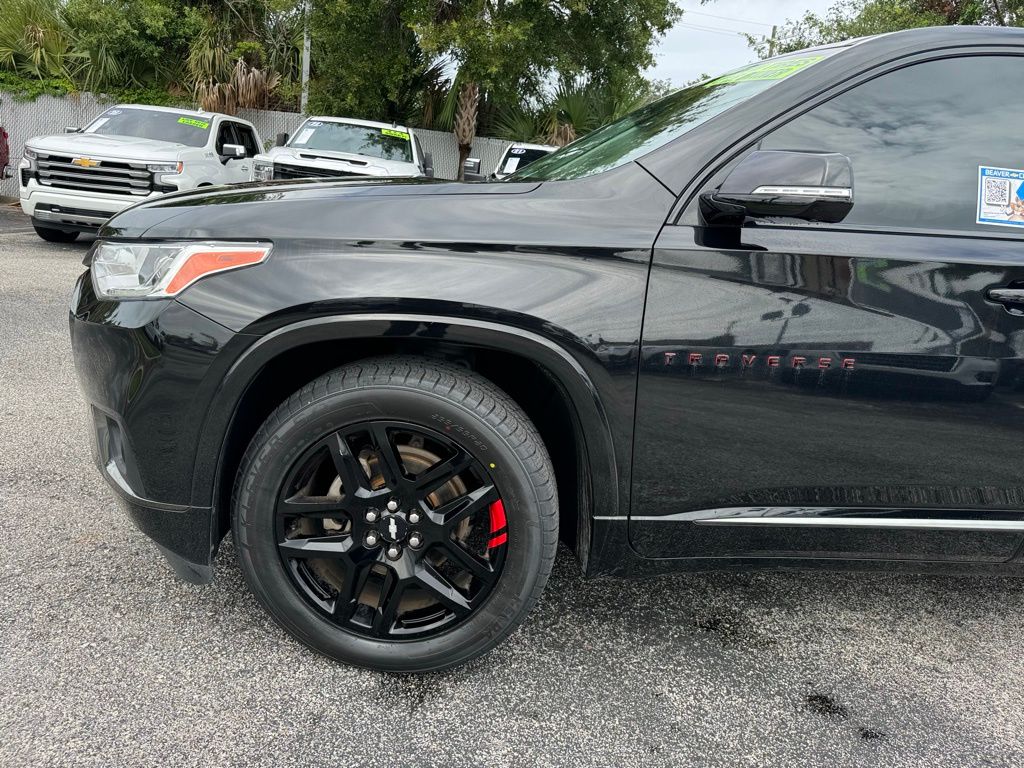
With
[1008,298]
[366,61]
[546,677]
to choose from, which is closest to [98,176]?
[366,61]

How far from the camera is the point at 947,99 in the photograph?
6.48 ft

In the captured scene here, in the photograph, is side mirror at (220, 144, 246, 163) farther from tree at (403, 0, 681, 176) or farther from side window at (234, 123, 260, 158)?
tree at (403, 0, 681, 176)

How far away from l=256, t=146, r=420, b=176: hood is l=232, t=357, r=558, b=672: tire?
7734 mm

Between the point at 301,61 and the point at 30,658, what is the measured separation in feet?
56.6

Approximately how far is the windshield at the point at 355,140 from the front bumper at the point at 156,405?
27.7ft

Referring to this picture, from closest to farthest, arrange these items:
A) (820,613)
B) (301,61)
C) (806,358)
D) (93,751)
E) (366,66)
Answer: (93,751) → (806,358) → (820,613) → (366,66) → (301,61)

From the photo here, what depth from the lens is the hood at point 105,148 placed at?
337 inches

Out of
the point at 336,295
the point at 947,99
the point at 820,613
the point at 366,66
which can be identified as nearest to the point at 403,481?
the point at 336,295

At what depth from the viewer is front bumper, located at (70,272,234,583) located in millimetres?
1857

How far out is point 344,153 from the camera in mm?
9789

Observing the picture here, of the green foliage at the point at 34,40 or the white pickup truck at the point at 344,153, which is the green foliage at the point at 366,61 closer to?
the white pickup truck at the point at 344,153

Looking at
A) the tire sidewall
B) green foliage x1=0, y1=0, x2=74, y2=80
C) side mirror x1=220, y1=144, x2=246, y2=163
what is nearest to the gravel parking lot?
the tire sidewall

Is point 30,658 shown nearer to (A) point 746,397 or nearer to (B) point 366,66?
(A) point 746,397

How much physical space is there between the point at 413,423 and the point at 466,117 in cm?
1488
